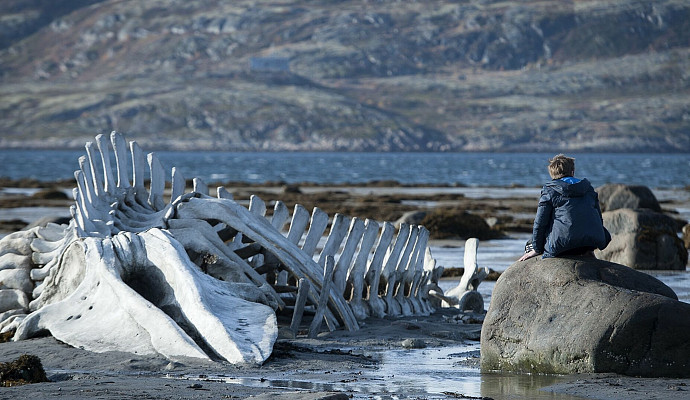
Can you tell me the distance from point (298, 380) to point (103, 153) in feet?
14.1

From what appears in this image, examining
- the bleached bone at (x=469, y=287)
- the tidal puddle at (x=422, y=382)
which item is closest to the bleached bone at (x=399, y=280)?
the bleached bone at (x=469, y=287)

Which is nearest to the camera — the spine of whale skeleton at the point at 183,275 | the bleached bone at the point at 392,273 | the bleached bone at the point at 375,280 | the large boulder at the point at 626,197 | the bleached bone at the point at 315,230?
the spine of whale skeleton at the point at 183,275

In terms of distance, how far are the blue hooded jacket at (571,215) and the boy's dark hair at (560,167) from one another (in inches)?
2.2

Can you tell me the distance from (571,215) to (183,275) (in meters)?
3.04

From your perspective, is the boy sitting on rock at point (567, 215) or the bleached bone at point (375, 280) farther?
the bleached bone at point (375, 280)

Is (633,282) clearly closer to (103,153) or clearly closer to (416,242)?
(416,242)

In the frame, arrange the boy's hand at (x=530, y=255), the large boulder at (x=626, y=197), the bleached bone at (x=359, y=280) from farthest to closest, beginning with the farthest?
the large boulder at (x=626, y=197) < the bleached bone at (x=359, y=280) < the boy's hand at (x=530, y=255)

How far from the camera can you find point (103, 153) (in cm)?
1076

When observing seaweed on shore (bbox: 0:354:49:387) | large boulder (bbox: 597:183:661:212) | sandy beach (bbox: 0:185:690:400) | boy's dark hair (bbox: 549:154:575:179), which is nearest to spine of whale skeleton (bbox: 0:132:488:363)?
sandy beach (bbox: 0:185:690:400)

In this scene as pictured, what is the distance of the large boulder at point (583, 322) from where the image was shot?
7.52 meters

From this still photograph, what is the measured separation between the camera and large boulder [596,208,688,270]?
17.6 meters

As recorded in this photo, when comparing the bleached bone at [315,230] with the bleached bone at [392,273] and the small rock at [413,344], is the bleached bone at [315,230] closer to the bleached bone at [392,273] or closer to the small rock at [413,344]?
the bleached bone at [392,273]

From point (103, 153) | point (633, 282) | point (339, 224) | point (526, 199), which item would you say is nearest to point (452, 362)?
point (633, 282)

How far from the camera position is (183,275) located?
26.9 feet
